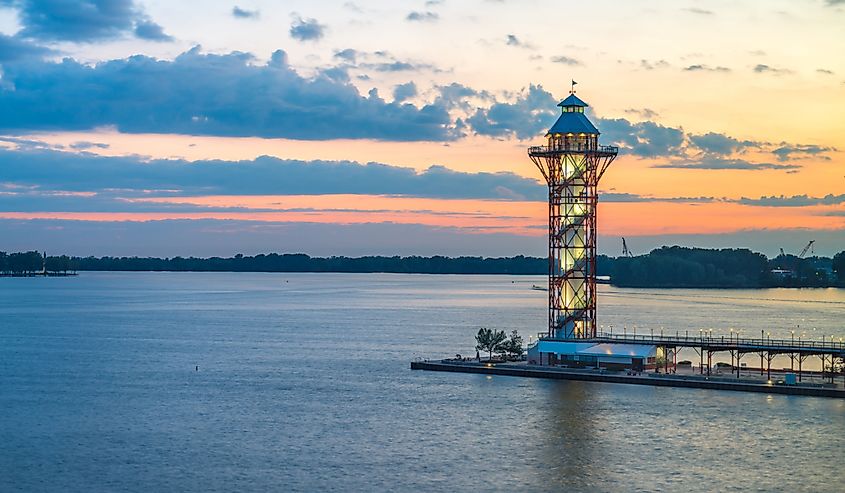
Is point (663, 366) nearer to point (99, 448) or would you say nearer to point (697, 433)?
point (697, 433)

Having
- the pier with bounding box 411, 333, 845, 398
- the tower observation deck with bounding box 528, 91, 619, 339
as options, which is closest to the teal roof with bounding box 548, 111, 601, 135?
the tower observation deck with bounding box 528, 91, 619, 339

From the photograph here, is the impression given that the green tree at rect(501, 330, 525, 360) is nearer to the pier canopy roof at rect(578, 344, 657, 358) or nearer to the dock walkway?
the dock walkway

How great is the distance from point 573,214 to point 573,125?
23.7ft

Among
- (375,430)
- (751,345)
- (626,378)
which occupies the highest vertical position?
(751,345)

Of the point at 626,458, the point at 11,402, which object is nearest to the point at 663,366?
the point at 626,458

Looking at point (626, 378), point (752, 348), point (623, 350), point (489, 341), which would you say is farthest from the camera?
point (489, 341)

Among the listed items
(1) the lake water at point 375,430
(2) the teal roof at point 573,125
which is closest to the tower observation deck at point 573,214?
(2) the teal roof at point 573,125

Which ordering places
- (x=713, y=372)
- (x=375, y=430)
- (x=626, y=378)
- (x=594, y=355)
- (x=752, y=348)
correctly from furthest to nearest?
(x=594, y=355) → (x=713, y=372) → (x=626, y=378) → (x=752, y=348) → (x=375, y=430)

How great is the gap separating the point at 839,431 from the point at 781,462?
774 centimetres

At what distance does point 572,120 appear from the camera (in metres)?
87.7

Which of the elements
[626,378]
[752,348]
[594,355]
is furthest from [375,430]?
[752,348]

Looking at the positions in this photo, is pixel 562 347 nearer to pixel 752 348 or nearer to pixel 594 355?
pixel 594 355

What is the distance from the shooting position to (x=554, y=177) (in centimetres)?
8762

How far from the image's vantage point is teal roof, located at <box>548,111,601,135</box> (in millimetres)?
86875
